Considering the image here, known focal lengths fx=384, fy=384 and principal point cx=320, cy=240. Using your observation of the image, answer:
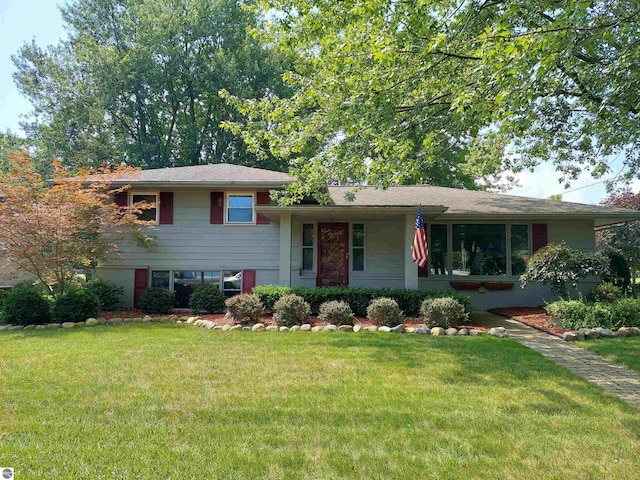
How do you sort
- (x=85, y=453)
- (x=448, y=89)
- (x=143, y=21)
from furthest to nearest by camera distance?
(x=143, y=21) < (x=448, y=89) < (x=85, y=453)

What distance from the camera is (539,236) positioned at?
11.7 metres

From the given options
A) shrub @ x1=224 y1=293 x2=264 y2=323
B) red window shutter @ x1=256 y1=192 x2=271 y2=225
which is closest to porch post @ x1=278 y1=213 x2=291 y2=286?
red window shutter @ x1=256 y1=192 x2=271 y2=225

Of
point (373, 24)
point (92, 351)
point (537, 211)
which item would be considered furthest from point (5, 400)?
point (537, 211)

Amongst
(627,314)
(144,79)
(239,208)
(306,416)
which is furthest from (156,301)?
(144,79)

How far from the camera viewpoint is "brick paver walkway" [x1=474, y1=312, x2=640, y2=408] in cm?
469

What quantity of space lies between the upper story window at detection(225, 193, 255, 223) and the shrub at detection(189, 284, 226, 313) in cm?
229

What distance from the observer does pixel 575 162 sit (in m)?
12.2

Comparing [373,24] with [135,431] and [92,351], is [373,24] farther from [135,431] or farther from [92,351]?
[92,351]

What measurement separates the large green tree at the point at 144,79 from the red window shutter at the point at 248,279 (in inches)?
439

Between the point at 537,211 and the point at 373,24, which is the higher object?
the point at 373,24

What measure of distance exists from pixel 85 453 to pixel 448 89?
21.9 ft

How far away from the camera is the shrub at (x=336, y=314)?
Result: 8633 millimetres

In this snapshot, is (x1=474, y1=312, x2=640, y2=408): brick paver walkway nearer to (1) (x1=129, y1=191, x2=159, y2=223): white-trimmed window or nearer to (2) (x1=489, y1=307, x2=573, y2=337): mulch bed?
(2) (x1=489, y1=307, x2=573, y2=337): mulch bed

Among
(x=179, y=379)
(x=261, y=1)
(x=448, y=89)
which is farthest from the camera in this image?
(x=261, y=1)
